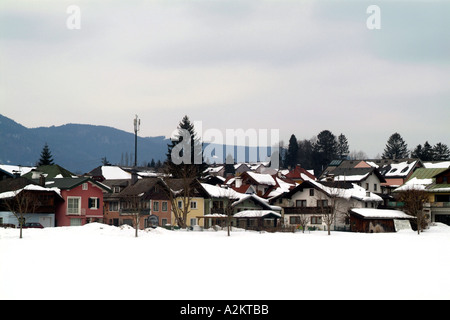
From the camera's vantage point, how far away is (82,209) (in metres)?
78.6

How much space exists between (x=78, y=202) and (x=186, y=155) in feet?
103

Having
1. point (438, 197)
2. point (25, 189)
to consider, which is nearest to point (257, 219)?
point (438, 197)

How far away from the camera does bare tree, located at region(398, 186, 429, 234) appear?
7488 cm

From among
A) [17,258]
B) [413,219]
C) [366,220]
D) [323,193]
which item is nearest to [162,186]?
[323,193]

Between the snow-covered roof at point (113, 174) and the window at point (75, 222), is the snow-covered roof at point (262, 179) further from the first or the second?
the snow-covered roof at point (113, 174)

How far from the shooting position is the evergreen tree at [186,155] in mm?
100438

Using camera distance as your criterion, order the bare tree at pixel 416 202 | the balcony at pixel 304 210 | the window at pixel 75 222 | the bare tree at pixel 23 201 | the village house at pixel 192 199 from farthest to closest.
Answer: the village house at pixel 192 199 → the balcony at pixel 304 210 → the window at pixel 75 222 → the bare tree at pixel 416 202 → the bare tree at pixel 23 201

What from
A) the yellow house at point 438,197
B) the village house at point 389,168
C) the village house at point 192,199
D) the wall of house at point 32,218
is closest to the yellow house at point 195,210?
the village house at point 192,199

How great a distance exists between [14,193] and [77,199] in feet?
32.2

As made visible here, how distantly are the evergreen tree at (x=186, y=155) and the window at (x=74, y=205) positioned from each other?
18.5 m

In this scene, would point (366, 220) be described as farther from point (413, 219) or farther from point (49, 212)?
point (49, 212)
